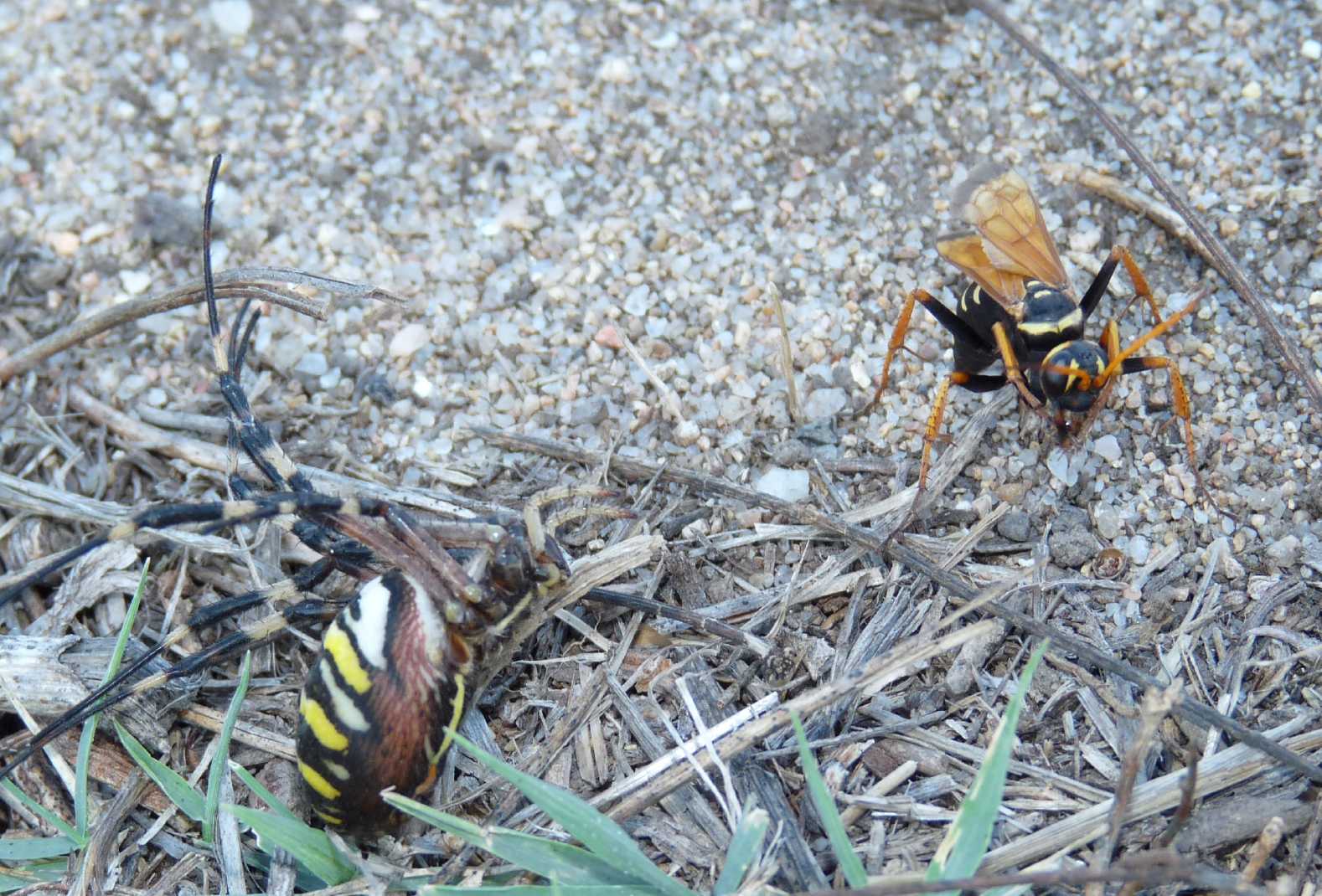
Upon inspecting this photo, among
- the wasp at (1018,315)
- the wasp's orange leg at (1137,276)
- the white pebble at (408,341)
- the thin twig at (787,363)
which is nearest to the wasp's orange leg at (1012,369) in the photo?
the wasp at (1018,315)

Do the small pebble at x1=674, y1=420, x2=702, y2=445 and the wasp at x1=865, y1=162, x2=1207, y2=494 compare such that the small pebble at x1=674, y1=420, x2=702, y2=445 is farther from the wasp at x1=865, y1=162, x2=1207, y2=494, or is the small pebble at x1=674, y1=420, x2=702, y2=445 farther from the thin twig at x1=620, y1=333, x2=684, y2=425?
the wasp at x1=865, y1=162, x2=1207, y2=494

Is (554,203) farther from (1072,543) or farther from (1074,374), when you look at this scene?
(1072,543)

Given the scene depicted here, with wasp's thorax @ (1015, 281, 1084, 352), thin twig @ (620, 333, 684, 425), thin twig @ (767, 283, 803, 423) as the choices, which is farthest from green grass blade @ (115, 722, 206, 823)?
wasp's thorax @ (1015, 281, 1084, 352)

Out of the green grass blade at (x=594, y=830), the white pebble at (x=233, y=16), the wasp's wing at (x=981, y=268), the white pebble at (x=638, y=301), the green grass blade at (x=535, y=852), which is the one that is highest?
the white pebble at (x=233, y=16)

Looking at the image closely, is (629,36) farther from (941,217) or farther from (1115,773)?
(1115,773)

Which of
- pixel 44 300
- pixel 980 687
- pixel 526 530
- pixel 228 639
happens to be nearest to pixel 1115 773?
pixel 980 687

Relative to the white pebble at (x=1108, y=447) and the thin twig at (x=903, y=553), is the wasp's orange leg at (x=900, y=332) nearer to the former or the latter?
the thin twig at (x=903, y=553)
